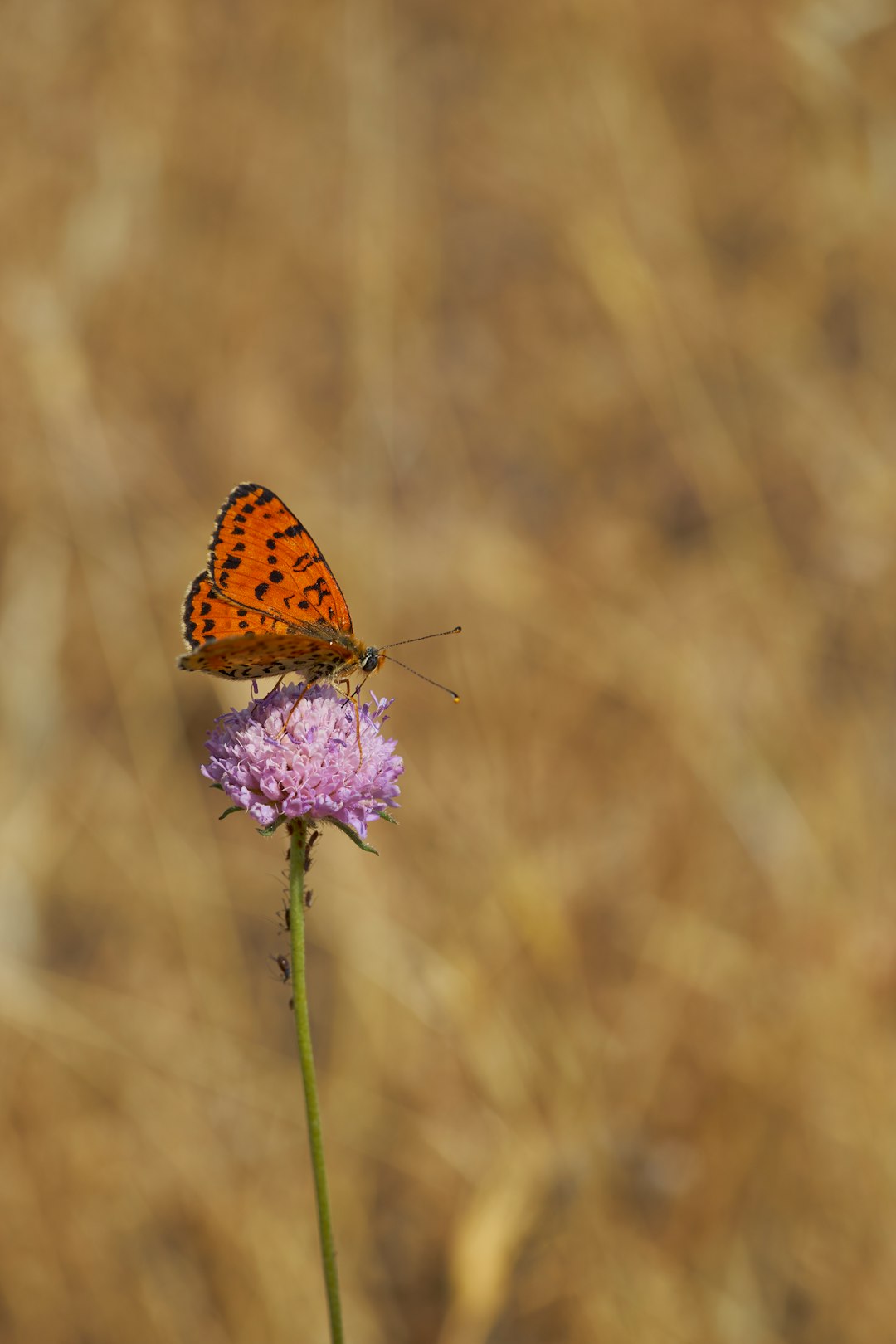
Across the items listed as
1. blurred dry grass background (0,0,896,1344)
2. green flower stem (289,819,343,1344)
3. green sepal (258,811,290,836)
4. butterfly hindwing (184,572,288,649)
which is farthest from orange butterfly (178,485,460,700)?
blurred dry grass background (0,0,896,1344)

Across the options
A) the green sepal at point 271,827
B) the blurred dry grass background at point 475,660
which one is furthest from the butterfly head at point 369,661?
the blurred dry grass background at point 475,660

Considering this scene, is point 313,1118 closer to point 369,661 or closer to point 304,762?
point 304,762

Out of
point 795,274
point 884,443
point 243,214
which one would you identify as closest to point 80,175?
point 243,214

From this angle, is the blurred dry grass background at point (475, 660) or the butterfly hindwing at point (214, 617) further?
the blurred dry grass background at point (475, 660)

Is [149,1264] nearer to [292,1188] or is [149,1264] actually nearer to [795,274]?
[292,1188]

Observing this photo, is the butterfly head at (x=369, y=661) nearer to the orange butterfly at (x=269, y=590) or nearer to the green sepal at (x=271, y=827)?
the orange butterfly at (x=269, y=590)
